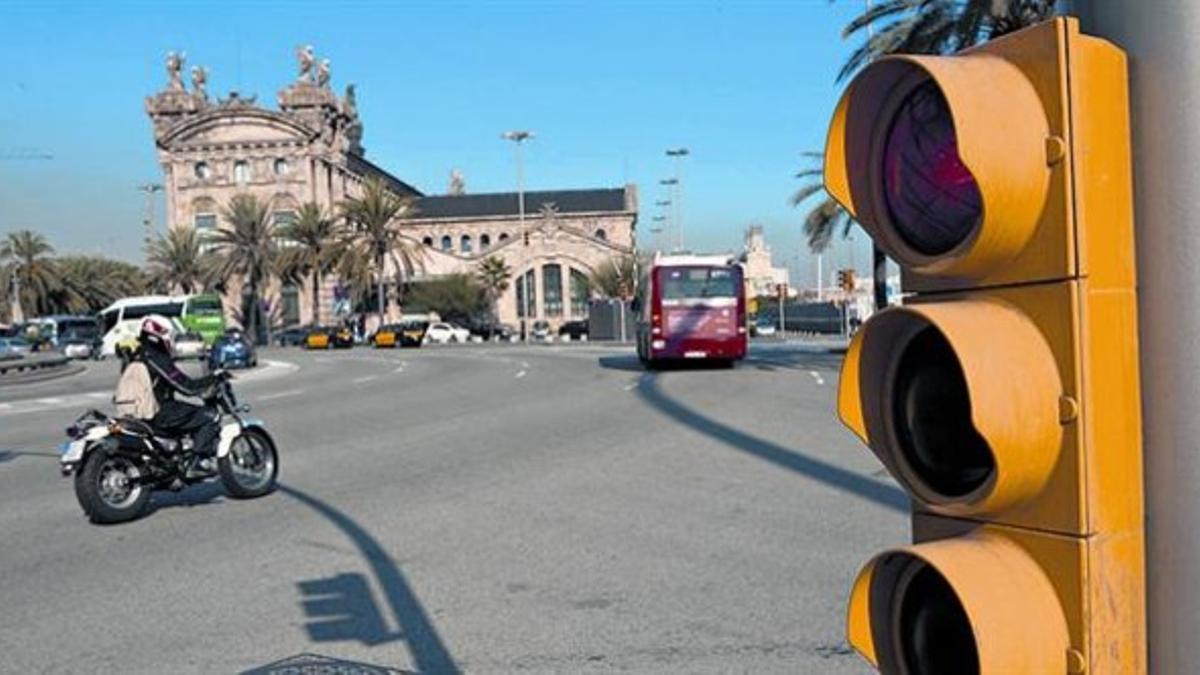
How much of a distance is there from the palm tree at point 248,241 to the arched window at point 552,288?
97.6ft

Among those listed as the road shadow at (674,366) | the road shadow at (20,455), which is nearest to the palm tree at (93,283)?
the road shadow at (674,366)

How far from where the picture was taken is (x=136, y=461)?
9.42m

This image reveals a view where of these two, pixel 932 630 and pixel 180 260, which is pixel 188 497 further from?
pixel 180 260

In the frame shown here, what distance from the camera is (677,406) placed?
1877 cm

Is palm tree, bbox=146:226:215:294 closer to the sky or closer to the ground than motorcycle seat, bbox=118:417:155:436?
closer to the sky

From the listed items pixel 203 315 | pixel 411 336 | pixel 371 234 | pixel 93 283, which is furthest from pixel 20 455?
pixel 93 283

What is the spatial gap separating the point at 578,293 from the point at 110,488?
335 ft

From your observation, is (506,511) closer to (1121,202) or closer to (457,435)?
(457,435)

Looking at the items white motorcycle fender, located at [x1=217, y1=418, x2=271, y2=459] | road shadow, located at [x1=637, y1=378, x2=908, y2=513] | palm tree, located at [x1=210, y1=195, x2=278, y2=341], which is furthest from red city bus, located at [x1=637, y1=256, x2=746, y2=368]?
palm tree, located at [x1=210, y1=195, x2=278, y2=341]

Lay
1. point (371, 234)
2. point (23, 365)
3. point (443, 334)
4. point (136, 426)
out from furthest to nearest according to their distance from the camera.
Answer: point (443, 334), point (371, 234), point (23, 365), point (136, 426)

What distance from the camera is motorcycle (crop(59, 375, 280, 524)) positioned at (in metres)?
9.13

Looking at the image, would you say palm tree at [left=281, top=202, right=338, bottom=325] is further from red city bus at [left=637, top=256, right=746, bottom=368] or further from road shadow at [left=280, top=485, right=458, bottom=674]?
road shadow at [left=280, top=485, right=458, bottom=674]

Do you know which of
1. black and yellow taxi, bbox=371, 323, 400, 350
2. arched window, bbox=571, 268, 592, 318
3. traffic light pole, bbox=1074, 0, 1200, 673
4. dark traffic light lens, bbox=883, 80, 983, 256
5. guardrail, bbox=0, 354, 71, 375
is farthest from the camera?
arched window, bbox=571, 268, 592, 318

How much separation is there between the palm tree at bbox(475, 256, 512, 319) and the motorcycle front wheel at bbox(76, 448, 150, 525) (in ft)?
321
